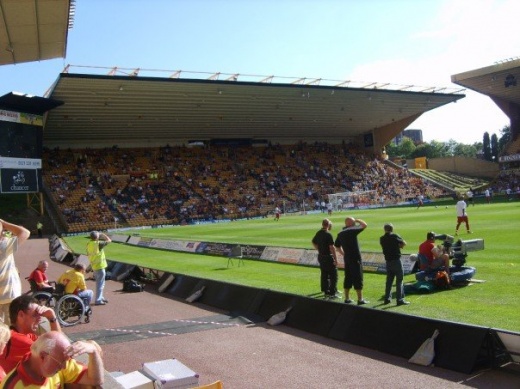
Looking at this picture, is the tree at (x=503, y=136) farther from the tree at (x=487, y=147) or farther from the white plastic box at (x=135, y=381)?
the white plastic box at (x=135, y=381)

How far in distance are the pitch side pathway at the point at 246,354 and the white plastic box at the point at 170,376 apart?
1809 millimetres

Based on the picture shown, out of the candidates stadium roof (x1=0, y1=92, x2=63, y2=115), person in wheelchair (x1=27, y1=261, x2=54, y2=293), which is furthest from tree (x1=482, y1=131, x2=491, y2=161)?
person in wheelchair (x1=27, y1=261, x2=54, y2=293)

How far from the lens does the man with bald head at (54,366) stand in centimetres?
314

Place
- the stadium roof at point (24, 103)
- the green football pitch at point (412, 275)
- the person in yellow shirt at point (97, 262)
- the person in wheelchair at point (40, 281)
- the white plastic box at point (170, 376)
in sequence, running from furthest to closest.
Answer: the stadium roof at point (24, 103) → the person in yellow shirt at point (97, 262) → the person in wheelchair at point (40, 281) → the green football pitch at point (412, 275) → the white plastic box at point (170, 376)

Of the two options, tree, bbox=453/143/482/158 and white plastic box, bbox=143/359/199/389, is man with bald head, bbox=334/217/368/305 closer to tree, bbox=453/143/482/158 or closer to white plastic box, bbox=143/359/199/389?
white plastic box, bbox=143/359/199/389

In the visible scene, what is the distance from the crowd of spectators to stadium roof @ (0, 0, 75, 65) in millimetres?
26288

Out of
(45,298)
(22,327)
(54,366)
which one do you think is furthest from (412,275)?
(54,366)

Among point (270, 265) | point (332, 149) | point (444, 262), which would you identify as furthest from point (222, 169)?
point (444, 262)

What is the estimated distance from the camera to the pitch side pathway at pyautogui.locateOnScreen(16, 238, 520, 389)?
7207 millimetres

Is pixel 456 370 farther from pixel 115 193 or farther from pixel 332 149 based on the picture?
pixel 332 149

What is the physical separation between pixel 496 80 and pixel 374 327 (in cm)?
6468

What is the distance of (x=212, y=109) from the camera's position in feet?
178

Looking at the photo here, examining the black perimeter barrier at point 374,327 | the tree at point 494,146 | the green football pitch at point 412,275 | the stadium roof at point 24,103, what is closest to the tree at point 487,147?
the tree at point 494,146

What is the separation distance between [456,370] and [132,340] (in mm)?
5807
